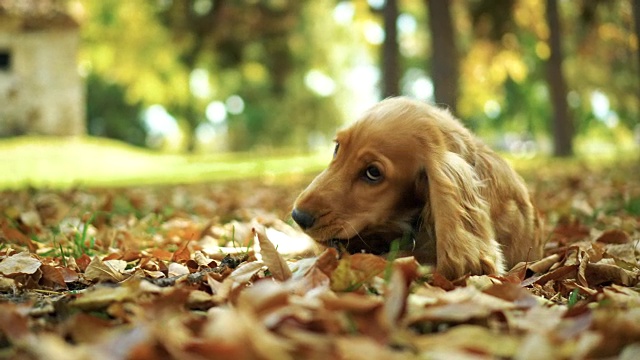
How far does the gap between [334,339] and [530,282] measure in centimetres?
146

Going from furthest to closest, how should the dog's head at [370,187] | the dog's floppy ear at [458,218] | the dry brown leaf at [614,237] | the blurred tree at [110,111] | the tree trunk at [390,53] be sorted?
the blurred tree at [110,111] → the tree trunk at [390,53] → the dry brown leaf at [614,237] → the dog's head at [370,187] → the dog's floppy ear at [458,218]

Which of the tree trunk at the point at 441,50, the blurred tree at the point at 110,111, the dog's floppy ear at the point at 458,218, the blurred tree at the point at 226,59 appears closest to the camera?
the dog's floppy ear at the point at 458,218

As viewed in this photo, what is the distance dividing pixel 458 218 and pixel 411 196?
0.31m

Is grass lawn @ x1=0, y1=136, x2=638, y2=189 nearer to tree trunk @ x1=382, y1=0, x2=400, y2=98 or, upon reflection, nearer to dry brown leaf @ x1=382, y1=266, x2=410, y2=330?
tree trunk @ x1=382, y1=0, x2=400, y2=98

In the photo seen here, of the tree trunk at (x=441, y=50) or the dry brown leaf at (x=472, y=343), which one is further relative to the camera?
the tree trunk at (x=441, y=50)

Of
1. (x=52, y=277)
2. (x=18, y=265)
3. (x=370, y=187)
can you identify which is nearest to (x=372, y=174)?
(x=370, y=187)

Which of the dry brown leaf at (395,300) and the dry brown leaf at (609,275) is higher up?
the dry brown leaf at (395,300)

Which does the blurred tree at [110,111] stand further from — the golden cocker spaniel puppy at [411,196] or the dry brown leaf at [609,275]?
the dry brown leaf at [609,275]

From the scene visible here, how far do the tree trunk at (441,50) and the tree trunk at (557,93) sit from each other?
182 inches

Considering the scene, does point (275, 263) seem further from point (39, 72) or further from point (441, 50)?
point (39, 72)

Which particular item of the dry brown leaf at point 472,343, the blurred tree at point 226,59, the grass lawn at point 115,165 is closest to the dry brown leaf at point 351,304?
the dry brown leaf at point 472,343

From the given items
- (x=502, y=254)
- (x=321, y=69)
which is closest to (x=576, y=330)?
(x=502, y=254)

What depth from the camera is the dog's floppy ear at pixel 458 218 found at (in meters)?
2.84

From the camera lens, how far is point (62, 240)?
390 cm
